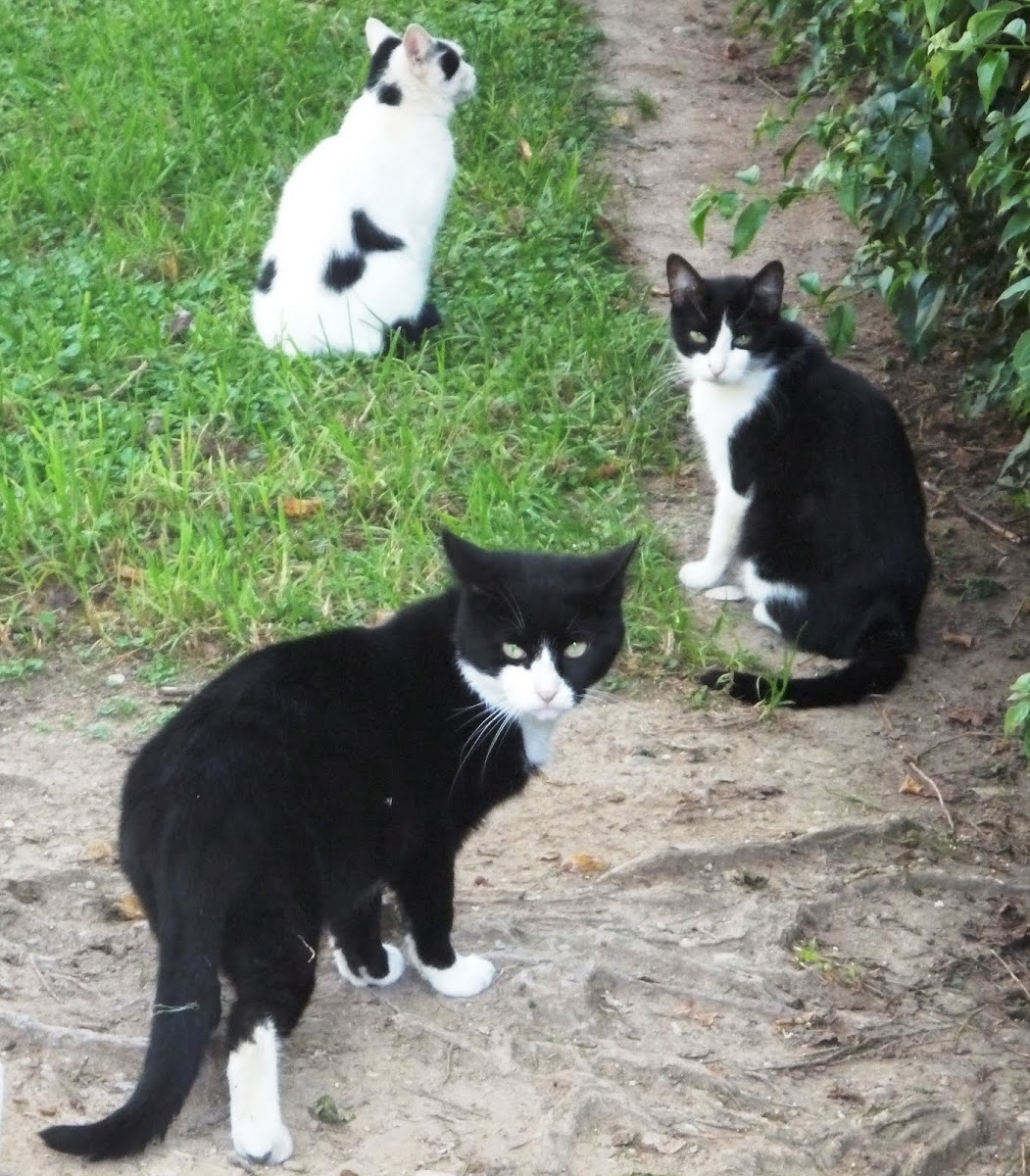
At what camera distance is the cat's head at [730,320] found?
4941 millimetres

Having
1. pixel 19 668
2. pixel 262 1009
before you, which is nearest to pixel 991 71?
pixel 262 1009

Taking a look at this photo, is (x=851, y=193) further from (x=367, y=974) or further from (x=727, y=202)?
(x=367, y=974)

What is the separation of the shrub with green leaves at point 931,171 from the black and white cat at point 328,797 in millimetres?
1159

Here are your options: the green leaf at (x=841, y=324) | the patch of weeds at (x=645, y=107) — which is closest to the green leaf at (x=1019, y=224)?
the green leaf at (x=841, y=324)

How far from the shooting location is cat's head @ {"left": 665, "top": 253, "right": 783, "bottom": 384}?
195 inches

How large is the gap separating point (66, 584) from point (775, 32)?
394 cm

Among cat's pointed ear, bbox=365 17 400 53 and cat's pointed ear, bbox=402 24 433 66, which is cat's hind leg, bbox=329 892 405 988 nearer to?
cat's pointed ear, bbox=402 24 433 66

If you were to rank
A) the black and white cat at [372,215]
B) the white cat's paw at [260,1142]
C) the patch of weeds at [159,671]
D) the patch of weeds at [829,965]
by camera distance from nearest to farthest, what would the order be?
the white cat's paw at [260,1142] < the patch of weeds at [829,965] < the patch of weeds at [159,671] < the black and white cat at [372,215]

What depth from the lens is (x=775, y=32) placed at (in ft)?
22.3

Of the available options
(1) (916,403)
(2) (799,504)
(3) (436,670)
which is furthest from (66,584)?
(1) (916,403)

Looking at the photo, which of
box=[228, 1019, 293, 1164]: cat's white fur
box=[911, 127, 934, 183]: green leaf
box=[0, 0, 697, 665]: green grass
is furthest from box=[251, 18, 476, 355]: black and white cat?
box=[228, 1019, 293, 1164]: cat's white fur

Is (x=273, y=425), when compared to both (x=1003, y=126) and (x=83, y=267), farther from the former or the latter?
(x=1003, y=126)

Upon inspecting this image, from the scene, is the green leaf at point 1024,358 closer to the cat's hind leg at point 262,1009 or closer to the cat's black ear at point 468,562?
the cat's black ear at point 468,562

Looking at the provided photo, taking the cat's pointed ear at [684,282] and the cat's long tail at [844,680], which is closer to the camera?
the cat's long tail at [844,680]
